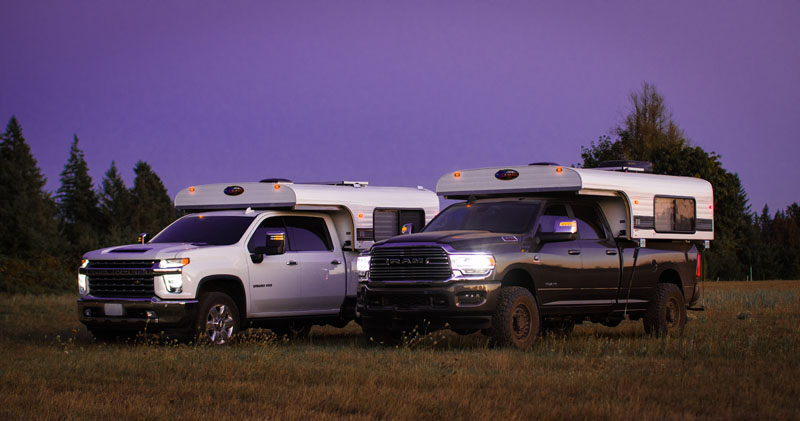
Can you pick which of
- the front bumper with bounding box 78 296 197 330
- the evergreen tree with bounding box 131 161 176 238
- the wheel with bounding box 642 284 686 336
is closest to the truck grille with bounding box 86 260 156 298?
the front bumper with bounding box 78 296 197 330

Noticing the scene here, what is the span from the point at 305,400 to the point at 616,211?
7610 millimetres

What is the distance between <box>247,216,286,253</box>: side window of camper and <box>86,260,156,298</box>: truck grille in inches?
64.8

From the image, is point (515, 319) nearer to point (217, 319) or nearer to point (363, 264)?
point (363, 264)

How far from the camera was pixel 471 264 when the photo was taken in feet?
39.4

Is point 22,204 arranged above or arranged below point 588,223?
above

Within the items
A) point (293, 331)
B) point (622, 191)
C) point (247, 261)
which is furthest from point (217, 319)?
point (622, 191)

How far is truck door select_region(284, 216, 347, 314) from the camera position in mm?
14602

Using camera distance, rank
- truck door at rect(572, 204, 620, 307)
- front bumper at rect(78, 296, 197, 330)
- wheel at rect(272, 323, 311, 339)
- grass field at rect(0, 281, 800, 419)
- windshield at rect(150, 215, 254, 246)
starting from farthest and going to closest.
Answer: wheel at rect(272, 323, 311, 339) < windshield at rect(150, 215, 254, 246) < truck door at rect(572, 204, 620, 307) < front bumper at rect(78, 296, 197, 330) < grass field at rect(0, 281, 800, 419)

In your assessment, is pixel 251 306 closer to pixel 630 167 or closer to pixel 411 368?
pixel 411 368

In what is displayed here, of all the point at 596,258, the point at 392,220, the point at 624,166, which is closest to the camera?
the point at 596,258

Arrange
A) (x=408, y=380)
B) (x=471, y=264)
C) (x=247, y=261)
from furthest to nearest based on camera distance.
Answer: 1. (x=247, y=261)
2. (x=471, y=264)
3. (x=408, y=380)

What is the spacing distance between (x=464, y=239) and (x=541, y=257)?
4.19 feet

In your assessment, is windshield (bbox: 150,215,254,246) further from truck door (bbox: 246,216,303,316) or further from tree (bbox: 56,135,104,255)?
tree (bbox: 56,135,104,255)

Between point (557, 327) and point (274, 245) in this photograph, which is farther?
point (557, 327)
